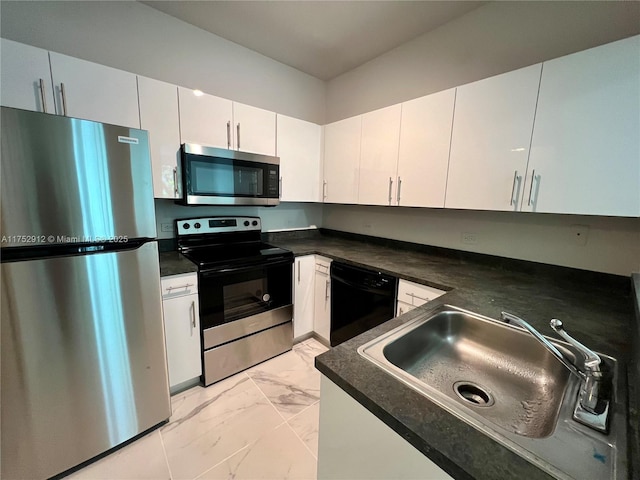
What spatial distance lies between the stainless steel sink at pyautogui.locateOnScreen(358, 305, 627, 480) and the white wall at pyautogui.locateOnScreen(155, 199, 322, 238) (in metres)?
1.98

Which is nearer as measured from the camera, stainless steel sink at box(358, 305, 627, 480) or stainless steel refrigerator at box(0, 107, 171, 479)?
stainless steel sink at box(358, 305, 627, 480)

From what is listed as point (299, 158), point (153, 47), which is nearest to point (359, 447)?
point (299, 158)

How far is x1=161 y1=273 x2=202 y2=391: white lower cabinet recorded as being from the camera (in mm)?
1642

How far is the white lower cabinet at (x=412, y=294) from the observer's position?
153 cm

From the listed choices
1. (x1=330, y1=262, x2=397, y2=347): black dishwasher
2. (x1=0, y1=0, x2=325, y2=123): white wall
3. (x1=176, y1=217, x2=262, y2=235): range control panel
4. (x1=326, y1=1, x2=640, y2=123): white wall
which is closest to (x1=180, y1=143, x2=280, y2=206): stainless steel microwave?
(x1=176, y1=217, x2=262, y2=235): range control panel

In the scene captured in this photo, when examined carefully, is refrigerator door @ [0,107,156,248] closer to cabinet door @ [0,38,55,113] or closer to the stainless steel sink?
cabinet door @ [0,38,55,113]

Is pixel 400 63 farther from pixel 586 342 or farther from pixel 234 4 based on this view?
pixel 586 342

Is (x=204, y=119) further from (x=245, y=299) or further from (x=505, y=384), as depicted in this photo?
(x=505, y=384)

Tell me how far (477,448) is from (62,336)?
5.29 ft

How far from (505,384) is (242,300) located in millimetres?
1689

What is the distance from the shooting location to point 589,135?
4.04 ft

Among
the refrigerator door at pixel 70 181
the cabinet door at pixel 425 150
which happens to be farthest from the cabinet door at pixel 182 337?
the cabinet door at pixel 425 150

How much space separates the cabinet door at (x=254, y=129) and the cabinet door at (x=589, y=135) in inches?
73.2

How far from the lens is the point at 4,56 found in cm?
130
